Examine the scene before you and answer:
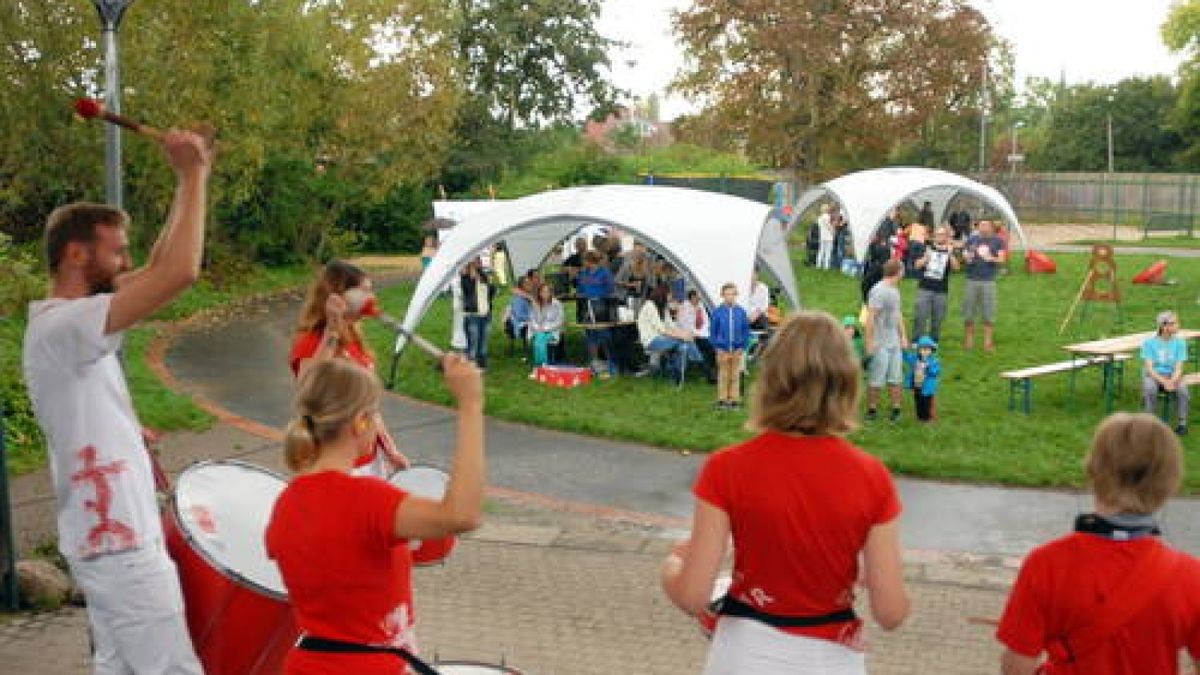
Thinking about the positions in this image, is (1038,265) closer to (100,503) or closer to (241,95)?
(241,95)

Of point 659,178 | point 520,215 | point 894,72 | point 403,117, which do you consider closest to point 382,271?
point 403,117

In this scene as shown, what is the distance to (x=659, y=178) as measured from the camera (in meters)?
37.2

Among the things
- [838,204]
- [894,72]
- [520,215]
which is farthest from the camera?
[894,72]

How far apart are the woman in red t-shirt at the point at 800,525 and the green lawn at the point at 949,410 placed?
26.4 ft

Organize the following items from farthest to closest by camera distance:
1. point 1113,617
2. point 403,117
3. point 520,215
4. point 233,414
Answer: point 403,117 → point 520,215 → point 233,414 → point 1113,617

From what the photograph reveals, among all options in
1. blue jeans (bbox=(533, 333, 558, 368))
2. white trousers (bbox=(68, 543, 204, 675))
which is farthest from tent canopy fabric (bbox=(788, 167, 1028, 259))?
white trousers (bbox=(68, 543, 204, 675))

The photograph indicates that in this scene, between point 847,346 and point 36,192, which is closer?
point 847,346

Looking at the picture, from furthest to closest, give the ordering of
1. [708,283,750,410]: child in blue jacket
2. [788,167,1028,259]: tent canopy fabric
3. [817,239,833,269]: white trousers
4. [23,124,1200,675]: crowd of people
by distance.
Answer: [817,239,833,269]: white trousers → [788,167,1028,259]: tent canopy fabric → [708,283,750,410]: child in blue jacket → [23,124,1200,675]: crowd of people

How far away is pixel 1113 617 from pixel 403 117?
91.5 feet

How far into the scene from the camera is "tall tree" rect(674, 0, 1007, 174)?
145 feet

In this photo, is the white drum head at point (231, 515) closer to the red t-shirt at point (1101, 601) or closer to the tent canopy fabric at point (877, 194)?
the red t-shirt at point (1101, 601)

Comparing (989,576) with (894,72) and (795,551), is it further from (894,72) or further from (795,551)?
(894,72)

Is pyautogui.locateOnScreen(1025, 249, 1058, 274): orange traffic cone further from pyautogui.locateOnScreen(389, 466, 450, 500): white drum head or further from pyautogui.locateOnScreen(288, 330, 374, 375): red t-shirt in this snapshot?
pyautogui.locateOnScreen(389, 466, 450, 500): white drum head

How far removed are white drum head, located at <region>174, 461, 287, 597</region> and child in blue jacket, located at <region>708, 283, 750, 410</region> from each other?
928 cm
